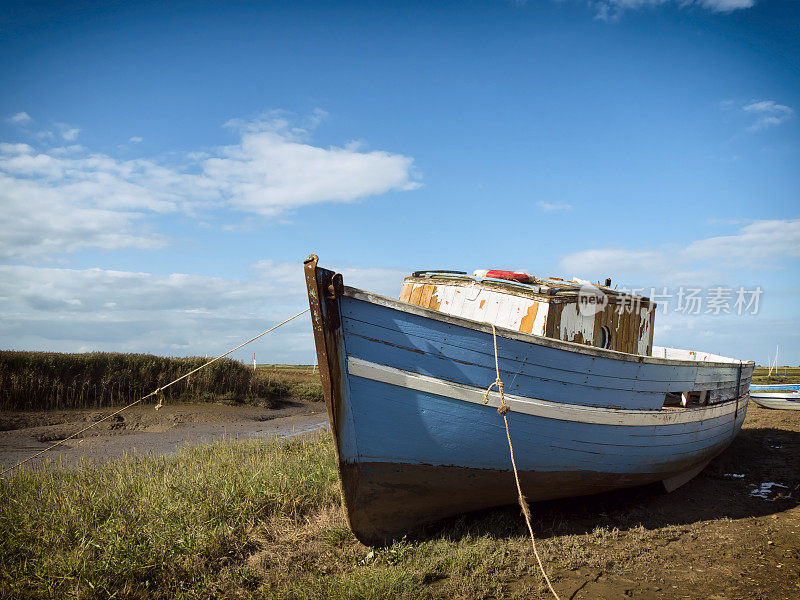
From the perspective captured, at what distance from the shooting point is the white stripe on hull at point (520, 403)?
4812mm

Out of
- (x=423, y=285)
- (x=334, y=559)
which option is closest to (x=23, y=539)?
(x=334, y=559)

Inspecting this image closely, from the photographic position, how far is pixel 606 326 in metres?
7.27

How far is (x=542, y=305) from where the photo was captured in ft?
20.5

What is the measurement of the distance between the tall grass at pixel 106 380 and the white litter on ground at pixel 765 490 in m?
15.2

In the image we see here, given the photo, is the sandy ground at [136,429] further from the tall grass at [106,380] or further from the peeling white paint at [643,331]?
the peeling white paint at [643,331]

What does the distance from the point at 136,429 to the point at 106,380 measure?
3429 mm

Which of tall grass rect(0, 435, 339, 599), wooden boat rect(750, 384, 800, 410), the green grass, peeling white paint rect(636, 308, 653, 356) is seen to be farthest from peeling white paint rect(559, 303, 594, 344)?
wooden boat rect(750, 384, 800, 410)

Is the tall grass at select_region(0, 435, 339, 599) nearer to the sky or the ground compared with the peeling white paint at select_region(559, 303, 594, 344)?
nearer to the ground

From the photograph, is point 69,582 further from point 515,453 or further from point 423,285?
point 423,285

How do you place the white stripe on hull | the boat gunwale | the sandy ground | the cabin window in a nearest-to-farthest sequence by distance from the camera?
the boat gunwale < the white stripe on hull < the cabin window < the sandy ground

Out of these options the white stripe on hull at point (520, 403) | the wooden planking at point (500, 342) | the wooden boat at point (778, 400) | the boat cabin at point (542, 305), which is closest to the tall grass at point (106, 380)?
the boat cabin at point (542, 305)

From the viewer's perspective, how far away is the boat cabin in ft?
20.7

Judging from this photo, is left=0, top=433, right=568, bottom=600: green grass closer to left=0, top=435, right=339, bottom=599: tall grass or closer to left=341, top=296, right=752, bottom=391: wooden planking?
left=0, top=435, right=339, bottom=599: tall grass

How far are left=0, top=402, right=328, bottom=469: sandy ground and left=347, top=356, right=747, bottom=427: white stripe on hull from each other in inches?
273
